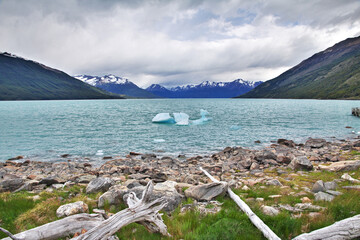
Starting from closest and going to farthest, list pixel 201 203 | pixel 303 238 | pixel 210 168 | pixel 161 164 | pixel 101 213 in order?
pixel 303 238, pixel 101 213, pixel 201 203, pixel 210 168, pixel 161 164

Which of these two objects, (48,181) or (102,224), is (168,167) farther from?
(102,224)

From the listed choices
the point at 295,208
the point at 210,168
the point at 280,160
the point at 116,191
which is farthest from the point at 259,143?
the point at 116,191

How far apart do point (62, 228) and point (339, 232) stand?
7.38 metres

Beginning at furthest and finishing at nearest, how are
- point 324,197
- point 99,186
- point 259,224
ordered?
1. point 99,186
2. point 324,197
3. point 259,224

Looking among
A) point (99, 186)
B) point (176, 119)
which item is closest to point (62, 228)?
point (99, 186)

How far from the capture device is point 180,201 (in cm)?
876

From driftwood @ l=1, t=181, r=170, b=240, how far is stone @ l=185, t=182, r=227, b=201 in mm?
3255

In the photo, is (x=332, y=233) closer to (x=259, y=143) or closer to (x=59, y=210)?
(x=59, y=210)

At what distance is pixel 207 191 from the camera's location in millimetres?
Result: 9297

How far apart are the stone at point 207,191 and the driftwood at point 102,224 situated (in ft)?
10.7

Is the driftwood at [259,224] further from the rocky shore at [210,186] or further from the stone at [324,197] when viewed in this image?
the stone at [324,197]

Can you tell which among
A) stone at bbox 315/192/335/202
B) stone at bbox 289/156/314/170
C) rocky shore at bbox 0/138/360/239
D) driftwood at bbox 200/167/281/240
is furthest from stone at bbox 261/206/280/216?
stone at bbox 289/156/314/170

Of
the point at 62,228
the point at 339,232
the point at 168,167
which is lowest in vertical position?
the point at 168,167

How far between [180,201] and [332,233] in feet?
17.5
